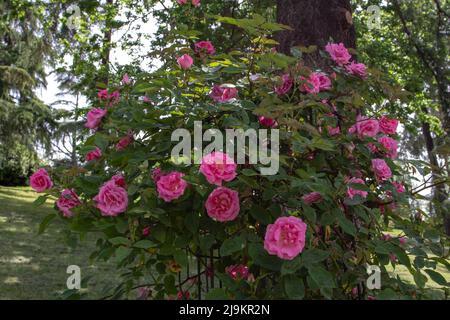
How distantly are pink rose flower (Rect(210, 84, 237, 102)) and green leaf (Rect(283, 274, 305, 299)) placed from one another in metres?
0.83

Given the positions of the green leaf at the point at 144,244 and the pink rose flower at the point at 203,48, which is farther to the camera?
the pink rose flower at the point at 203,48

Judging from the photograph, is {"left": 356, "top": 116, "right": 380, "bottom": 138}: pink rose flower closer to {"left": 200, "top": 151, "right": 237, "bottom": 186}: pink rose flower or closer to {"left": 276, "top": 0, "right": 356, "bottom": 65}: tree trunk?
{"left": 200, "top": 151, "right": 237, "bottom": 186}: pink rose flower

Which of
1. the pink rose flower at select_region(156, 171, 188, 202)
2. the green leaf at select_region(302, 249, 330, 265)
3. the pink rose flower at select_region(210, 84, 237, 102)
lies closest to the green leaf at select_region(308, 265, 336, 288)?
the green leaf at select_region(302, 249, 330, 265)

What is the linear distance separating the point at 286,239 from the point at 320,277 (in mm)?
169

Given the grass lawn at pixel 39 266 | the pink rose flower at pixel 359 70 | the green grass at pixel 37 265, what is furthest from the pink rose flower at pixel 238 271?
the green grass at pixel 37 265

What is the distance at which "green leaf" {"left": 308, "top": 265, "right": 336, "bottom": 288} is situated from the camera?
5.16 ft

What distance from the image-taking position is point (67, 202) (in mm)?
2068

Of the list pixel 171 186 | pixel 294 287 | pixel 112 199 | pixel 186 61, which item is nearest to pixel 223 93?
pixel 186 61

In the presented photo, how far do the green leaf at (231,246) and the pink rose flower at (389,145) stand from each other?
889 millimetres

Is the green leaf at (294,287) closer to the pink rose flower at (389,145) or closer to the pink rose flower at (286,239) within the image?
the pink rose flower at (286,239)

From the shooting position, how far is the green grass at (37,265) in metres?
5.26

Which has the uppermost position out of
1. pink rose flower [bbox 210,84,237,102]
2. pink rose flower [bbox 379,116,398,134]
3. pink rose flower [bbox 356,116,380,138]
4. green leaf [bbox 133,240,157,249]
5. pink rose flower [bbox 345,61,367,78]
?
pink rose flower [bbox 345,61,367,78]

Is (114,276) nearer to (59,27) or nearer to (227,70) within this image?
(227,70)

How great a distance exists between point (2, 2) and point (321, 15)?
595 inches
